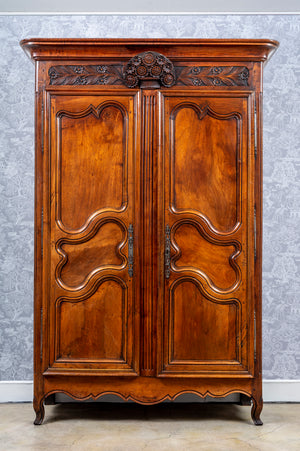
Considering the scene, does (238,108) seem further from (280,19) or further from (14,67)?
(14,67)

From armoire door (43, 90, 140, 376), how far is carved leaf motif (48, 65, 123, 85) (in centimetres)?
8

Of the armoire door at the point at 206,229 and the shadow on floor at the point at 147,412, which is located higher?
the armoire door at the point at 206,229

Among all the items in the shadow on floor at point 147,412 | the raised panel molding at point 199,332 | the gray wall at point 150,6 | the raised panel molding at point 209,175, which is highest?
the gray wall at point 150,6

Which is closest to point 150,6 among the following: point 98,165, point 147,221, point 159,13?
point 159,13

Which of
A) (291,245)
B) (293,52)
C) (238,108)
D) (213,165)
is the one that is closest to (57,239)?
(213,165)

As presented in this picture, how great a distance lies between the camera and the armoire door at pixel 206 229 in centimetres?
257

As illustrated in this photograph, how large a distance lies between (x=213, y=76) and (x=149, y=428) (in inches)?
78.2

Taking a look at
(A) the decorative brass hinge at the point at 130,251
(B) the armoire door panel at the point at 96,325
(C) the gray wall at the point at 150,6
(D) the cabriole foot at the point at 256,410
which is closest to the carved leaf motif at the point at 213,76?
(C) the gray wall at the point at 150,6

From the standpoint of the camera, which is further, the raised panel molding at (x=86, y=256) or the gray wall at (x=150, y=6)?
the gray wall at (x=150, y=6)

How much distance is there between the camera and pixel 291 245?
123 inches

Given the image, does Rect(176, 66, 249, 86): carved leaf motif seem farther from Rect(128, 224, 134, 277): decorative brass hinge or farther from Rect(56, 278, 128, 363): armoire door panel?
Rect(56, 278, 128, 363): armoire door panel

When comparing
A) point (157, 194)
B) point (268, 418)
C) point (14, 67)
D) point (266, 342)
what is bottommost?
point (268, 418)

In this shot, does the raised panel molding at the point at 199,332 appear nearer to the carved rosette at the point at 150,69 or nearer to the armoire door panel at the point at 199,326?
the armoire door panel at the point at 199,326

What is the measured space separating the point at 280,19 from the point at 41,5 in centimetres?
159
